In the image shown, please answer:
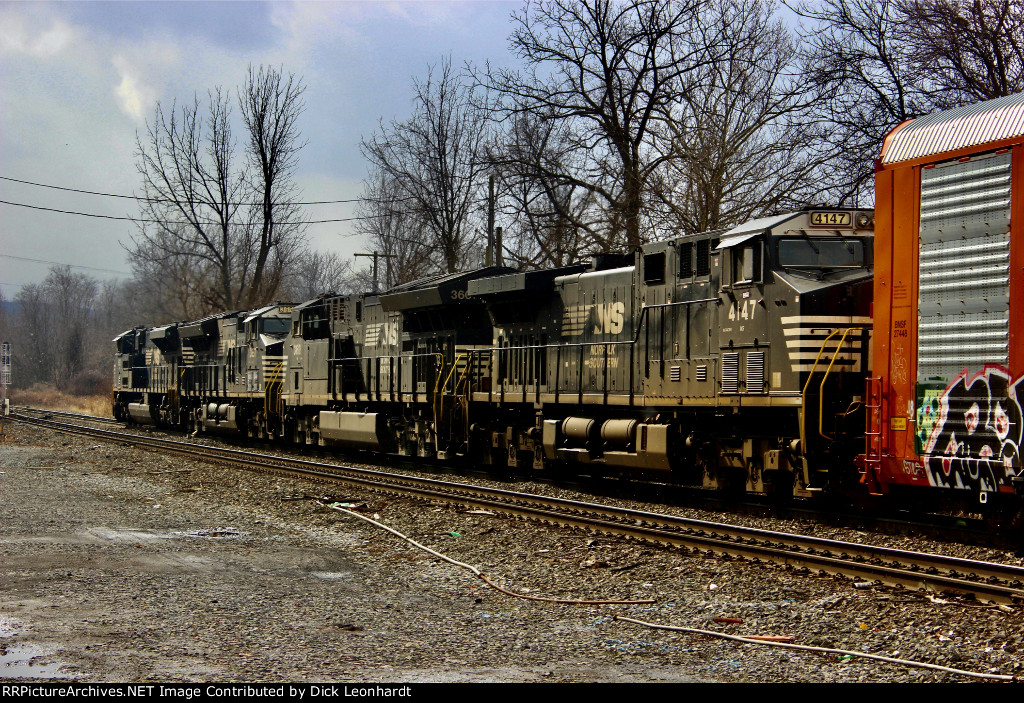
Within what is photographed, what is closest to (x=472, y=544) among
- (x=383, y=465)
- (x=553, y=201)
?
(x=383, y=465)

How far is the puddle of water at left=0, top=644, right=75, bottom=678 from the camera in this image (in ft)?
17.5

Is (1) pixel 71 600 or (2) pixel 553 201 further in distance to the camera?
(2) pixel 553 201

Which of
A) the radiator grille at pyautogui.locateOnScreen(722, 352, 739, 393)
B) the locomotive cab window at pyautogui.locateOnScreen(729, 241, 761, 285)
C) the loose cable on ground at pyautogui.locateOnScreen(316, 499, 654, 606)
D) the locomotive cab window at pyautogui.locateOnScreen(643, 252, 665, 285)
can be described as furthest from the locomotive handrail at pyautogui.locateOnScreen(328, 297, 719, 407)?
the loose cable on ground at pyautogui.locateOnScreen(316, 499, 654, 606)

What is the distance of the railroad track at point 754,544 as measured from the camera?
7764mm

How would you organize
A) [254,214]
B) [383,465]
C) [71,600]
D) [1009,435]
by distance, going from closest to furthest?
[71,600] < [1009,435] < [383,465] < [254,214]

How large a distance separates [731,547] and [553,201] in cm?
1912

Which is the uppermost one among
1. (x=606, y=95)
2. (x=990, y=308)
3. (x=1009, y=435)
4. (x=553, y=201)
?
(x=606, y=95)

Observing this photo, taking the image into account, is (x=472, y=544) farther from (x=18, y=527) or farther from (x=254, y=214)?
(x=254, y=214)

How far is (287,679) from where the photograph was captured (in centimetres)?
542

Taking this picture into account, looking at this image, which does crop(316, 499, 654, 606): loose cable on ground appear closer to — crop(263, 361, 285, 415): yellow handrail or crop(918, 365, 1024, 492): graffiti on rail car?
crop(918, 365, 1024, 492): graffiti on rail car

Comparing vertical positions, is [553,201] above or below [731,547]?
above

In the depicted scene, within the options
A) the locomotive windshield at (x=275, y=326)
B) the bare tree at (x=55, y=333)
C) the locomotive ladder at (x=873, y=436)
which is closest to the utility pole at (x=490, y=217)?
the locomotive windshield at (x=275, y=326)

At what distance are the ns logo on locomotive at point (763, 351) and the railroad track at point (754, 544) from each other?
3.37 ft

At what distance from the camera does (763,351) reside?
1214 cm
